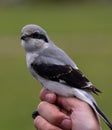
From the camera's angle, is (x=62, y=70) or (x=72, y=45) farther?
(x=72, y=45)

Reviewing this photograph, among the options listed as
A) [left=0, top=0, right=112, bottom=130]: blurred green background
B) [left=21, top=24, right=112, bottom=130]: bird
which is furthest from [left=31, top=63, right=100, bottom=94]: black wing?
[left=0, top=0, right=112, bottom=130]: blurred green background

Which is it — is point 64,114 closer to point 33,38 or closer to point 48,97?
point 48,97

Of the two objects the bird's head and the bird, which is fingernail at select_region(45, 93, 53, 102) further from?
the bird's head

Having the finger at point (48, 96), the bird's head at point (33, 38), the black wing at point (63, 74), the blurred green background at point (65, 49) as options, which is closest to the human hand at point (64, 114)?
the finger at point (48, 96)

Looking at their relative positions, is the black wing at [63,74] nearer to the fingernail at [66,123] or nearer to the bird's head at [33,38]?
the bird's head at [33,38]

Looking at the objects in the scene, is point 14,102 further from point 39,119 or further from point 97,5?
point 97,5

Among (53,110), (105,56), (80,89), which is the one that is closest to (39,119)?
(53,110)

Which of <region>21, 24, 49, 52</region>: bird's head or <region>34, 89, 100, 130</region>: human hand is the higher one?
<region>21, 24, 49, 52</region>: bird's head
